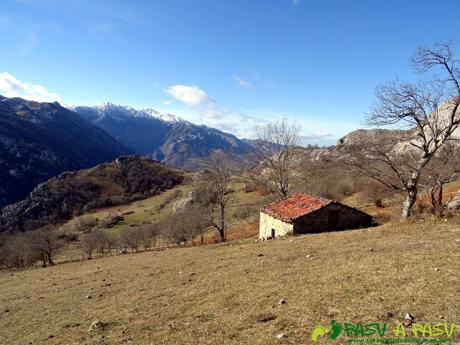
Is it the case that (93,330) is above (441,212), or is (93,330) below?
below

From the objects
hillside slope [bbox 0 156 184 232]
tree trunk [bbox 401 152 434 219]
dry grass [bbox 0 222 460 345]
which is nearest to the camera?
dry grass [bbox 0 222 460 345]

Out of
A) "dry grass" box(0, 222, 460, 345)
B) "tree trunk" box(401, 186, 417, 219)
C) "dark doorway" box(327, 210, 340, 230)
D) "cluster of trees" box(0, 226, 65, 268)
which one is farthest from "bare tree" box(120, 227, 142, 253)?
"tree trunk" box(401, 186, 417, 219)

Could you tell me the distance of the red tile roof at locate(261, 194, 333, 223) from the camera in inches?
1240

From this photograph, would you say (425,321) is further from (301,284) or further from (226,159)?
(226,159)

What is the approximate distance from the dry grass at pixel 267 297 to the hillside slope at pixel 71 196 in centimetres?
13180

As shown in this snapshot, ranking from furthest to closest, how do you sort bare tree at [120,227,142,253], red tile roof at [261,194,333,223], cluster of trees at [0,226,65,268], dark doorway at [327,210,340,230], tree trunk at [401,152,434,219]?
bare tree at [120,227,142,253], cluster of trees at [0,226,65,268], dark doorway at [327,210,340,230], red tile roof at [261,194,333,223], tree trunk at [401,152,434,219]

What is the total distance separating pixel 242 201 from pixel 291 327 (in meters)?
91.2

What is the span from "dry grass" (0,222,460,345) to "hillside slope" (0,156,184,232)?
131796mm

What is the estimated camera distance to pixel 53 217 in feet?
486

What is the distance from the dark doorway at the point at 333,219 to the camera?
3191cm

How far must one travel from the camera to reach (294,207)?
33656 mm

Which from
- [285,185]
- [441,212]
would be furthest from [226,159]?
[441,212]

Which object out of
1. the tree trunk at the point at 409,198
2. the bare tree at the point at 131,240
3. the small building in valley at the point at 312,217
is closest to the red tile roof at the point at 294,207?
the small building in valley at the point at 312,217

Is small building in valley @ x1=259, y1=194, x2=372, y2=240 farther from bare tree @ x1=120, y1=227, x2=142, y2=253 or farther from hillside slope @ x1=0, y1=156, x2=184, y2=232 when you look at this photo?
hillside slope @ x1=0, y1=156, x2=184, y2=232
